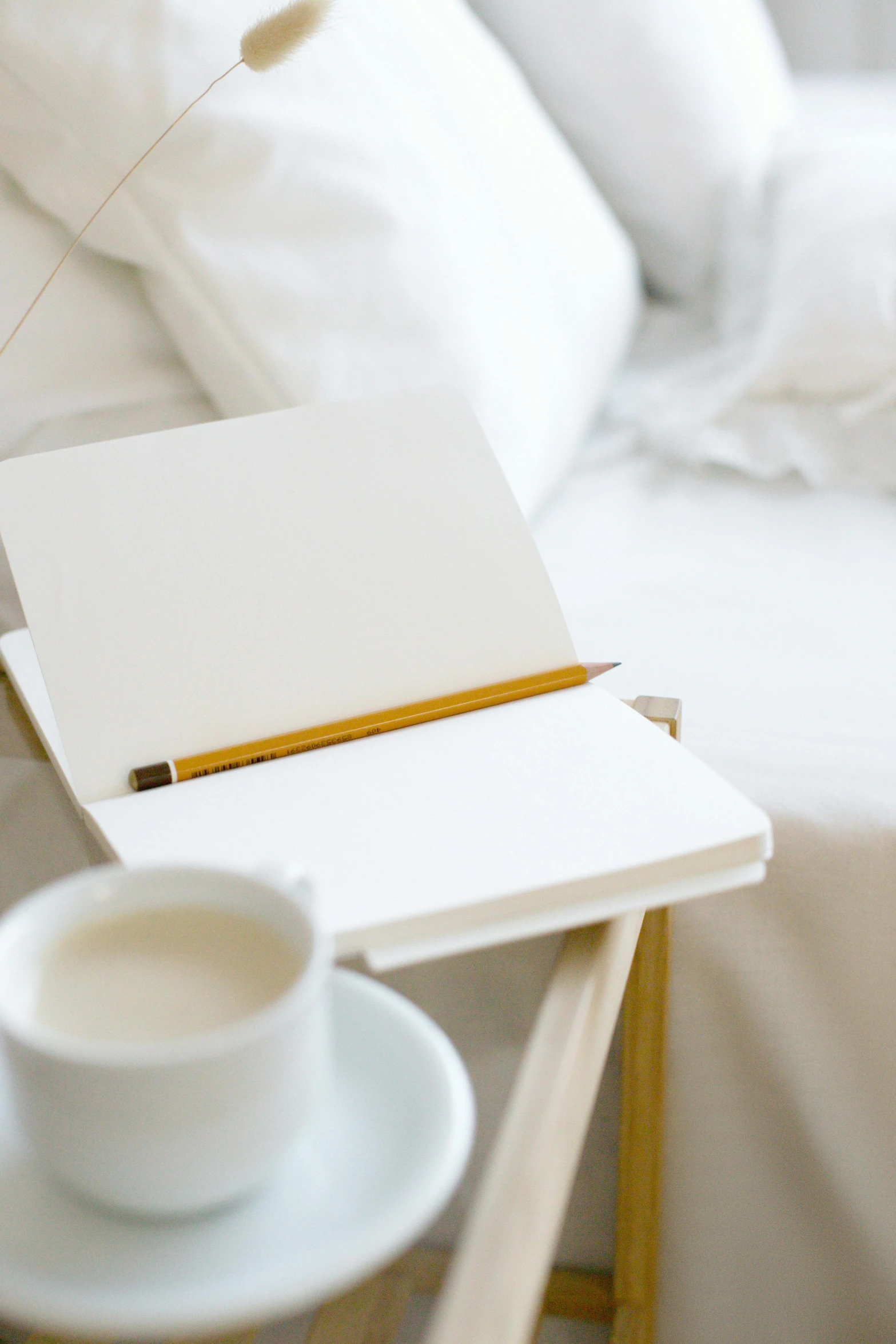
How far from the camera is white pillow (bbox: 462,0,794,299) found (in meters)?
1.13

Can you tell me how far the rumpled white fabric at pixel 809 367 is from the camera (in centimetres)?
90

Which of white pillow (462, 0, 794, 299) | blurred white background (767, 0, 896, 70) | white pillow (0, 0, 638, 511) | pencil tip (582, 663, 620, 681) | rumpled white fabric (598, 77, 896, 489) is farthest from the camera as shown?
blurred white background (767, 0, 896, 70)

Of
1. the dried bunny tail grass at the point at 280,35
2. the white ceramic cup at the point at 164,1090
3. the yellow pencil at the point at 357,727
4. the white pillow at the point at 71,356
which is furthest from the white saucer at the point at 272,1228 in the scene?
the white pillow at the point at 71,356

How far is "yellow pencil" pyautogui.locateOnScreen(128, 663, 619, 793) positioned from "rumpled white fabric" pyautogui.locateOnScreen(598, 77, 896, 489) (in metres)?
0.50

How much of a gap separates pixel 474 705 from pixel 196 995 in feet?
0.66

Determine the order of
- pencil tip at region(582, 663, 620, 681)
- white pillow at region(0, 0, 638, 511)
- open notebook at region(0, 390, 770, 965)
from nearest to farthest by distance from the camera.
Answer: open notebook at region(0, 390, 770, 965) < pencil tip at region(582, 663, 620, 681) < white pillow at region(0, 0, 638, 511)

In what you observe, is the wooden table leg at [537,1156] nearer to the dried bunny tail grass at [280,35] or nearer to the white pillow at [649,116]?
the dried bunny tail grass at [280,35]

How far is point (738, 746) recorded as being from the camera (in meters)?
0.55

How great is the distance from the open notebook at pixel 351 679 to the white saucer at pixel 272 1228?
0.05 metres

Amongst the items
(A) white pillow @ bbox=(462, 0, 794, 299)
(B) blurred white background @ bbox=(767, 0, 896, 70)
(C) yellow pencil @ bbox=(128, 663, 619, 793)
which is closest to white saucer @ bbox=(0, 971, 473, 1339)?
(C) yellow pencil @ bbox=(128, 663, 619, 793)

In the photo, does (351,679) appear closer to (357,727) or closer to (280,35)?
(357,727)

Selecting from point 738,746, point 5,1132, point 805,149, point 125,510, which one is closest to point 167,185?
point 125,510

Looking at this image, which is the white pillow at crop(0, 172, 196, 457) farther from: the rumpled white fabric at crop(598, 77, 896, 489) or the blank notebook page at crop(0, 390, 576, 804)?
the rumpled white fabric at crop(598, 77, 896, 489)

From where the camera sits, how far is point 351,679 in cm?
42
